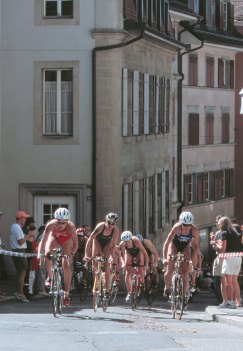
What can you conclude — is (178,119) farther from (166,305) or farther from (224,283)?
(224,283)

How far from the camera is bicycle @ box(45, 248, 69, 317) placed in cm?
2356

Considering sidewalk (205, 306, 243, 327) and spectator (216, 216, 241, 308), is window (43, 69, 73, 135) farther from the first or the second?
spectator (216, 216, 241, 308)

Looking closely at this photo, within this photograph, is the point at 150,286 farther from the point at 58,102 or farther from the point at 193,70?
the point at 193,70

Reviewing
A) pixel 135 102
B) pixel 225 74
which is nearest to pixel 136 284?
pixel 135 102

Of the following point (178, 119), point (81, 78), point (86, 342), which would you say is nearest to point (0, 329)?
point (86, 342)

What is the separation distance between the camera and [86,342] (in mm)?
18844

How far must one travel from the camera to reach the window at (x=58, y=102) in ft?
128

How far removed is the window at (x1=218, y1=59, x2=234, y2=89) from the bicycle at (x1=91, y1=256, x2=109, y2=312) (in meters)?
42.4

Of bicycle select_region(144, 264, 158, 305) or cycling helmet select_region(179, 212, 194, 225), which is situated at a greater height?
cycling helmet select_region(179, 212, 194, 225)

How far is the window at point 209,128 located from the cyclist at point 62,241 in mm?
43220

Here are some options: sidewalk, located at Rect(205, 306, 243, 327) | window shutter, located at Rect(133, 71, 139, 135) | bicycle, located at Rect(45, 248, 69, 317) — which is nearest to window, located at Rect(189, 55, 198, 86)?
window shutter, located at Rect(133, 71, 139, 135)

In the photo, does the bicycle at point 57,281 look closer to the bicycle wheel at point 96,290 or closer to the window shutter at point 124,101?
the bicycle wheel at point 96,290

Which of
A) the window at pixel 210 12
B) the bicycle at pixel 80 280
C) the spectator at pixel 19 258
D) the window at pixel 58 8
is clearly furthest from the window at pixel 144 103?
the window at pixel 210 12

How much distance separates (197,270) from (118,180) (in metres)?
14.6
